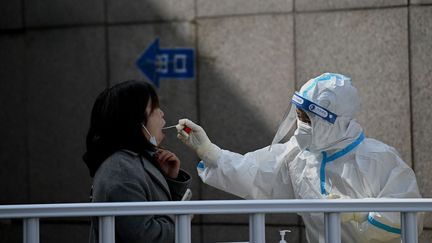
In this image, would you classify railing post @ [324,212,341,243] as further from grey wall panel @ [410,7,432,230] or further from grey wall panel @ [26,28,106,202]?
grey wall panel @ [26,28,106,202]

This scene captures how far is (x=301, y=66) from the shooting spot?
20.4ft

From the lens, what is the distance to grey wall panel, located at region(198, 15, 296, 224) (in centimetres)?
627

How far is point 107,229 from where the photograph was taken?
3.22 metres

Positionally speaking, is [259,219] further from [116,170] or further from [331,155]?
[331,155]

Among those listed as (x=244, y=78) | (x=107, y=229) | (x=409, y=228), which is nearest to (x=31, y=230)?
(x=107, y=229)

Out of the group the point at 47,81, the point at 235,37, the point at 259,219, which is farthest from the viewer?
the point at 47,81

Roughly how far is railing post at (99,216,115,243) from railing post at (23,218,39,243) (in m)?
0.23

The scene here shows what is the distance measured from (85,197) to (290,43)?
6.09ft

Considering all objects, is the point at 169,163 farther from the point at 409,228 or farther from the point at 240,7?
the point at 240,7

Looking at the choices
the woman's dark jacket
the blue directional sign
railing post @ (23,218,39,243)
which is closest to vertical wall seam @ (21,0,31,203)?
the blue directional sign

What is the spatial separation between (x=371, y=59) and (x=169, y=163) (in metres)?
2.56

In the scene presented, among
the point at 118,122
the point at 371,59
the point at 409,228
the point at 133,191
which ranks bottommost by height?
the point at 409,228

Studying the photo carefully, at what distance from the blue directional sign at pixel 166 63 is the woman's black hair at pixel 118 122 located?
Answer: 110 inches

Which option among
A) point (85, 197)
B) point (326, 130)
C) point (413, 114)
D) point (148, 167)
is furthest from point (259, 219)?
point (85, 197)
